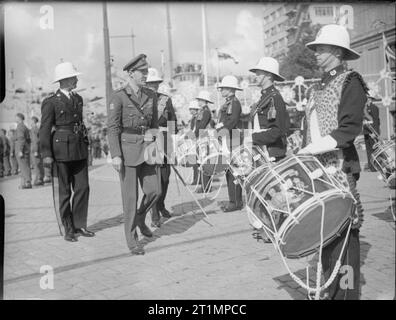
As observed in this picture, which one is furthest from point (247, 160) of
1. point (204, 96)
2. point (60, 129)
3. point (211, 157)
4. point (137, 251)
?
point (204, 96)

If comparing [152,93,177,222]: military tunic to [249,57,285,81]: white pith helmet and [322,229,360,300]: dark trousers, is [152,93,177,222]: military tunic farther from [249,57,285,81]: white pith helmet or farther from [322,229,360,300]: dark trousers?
[322,229,360,300]: dark trousers

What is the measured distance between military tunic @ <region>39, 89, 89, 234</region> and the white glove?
3502mm

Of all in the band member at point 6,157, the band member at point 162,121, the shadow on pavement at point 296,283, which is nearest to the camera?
the shadow on pavement at point 296,283

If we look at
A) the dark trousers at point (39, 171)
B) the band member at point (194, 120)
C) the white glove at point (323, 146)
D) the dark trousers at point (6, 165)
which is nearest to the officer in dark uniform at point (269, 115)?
the white glove at point (323, 146)

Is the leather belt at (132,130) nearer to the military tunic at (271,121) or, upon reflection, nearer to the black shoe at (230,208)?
the military tunic at (271,121)

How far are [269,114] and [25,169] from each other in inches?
346

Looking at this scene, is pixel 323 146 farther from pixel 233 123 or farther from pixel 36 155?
pixel 36 155

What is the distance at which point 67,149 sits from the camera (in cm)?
559

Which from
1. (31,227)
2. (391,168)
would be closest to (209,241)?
(391,168)

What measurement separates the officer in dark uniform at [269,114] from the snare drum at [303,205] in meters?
2.03

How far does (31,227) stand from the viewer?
6512 millimetres

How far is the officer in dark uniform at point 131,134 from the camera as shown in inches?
197

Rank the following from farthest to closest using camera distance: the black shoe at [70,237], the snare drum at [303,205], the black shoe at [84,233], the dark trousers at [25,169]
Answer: the dark trousers at [25,169], the black shoe at [84,233], the black shoe at [70,237], the snare drum at [303,205]

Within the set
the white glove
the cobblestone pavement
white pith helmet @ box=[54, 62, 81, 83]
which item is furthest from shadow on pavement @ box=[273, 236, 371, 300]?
white pith helmet @ box=[54, 62, 81, 83]
